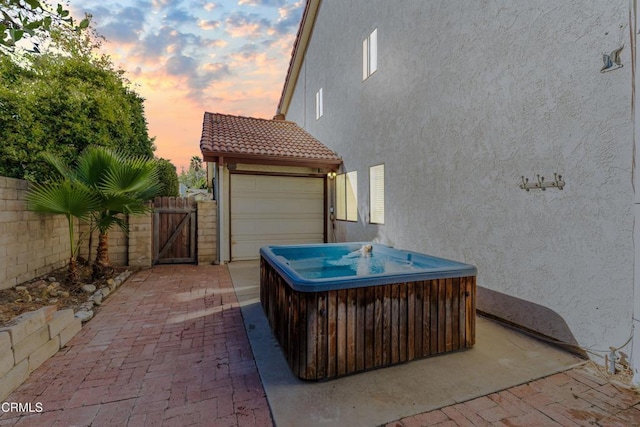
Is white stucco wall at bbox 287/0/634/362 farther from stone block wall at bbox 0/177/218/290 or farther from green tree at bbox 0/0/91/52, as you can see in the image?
stone block wall at bbox 0/177/218/290

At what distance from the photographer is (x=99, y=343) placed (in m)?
3.74

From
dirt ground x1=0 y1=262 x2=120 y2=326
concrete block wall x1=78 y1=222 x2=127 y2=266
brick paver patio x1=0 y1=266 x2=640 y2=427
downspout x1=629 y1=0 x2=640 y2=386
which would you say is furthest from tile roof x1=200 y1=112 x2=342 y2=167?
downspout x1=629 y1=0 x2=640 y2=386

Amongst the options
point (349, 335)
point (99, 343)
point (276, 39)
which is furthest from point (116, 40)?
point (349, 335)

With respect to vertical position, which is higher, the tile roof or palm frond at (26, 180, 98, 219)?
the tile roof

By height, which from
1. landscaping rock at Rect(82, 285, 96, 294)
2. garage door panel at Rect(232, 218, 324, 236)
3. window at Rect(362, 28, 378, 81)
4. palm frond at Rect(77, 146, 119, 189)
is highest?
window at Rect(362, 28, 378, 81)

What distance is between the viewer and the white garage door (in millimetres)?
9211

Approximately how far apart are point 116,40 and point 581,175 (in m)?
12.7

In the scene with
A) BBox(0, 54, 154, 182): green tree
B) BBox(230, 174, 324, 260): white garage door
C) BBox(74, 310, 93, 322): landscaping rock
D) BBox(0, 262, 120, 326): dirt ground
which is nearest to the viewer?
BBox(0, 262, 120, 326): dirt ground

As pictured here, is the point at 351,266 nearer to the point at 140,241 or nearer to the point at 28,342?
the point at 28,342

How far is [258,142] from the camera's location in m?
9.81

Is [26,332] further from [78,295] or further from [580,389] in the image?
[580,389]

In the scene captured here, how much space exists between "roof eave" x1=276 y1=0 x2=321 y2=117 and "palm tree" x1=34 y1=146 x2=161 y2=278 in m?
9.00

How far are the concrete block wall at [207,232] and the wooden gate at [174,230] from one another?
0.20 m

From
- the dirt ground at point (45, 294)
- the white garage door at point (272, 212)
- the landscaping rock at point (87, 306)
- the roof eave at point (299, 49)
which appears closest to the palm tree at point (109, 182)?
the dirt ground at point (45, 294)
